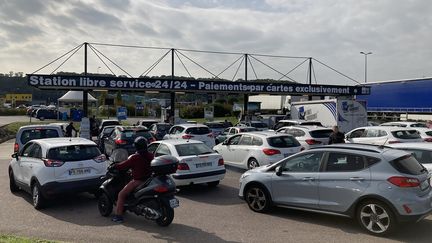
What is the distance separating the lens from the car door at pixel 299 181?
8109mm

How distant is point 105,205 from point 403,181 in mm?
5697

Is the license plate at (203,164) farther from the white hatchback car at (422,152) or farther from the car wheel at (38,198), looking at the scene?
the white hatchback car at (422,152)

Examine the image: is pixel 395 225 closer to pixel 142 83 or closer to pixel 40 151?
pixel 40 151

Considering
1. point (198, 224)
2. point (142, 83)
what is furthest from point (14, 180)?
point (142, 83)

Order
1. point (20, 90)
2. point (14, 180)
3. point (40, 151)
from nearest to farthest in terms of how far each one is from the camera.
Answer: point (40, 151)
point (14, 180)
point (20, 90)

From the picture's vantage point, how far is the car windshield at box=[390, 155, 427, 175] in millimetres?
7211

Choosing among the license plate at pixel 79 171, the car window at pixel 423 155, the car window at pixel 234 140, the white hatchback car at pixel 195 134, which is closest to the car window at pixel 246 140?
the car window at pixel 234 140

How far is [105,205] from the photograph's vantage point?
8.66 m

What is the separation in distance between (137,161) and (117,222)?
135 centimetres

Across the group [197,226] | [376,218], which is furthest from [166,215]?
[376,218]

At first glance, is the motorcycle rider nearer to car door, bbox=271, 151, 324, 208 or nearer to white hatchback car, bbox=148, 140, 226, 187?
car door, bbox=271, 151, 324, 208

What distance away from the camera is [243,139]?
1459 centimetres

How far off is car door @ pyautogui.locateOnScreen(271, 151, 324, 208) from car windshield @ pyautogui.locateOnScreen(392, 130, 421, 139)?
29.6ft

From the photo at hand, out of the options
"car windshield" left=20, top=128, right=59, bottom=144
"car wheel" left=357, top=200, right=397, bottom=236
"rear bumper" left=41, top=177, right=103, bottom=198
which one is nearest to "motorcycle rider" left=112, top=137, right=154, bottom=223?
"rear bumper" left=41, top=177, right=103, bottom=198
